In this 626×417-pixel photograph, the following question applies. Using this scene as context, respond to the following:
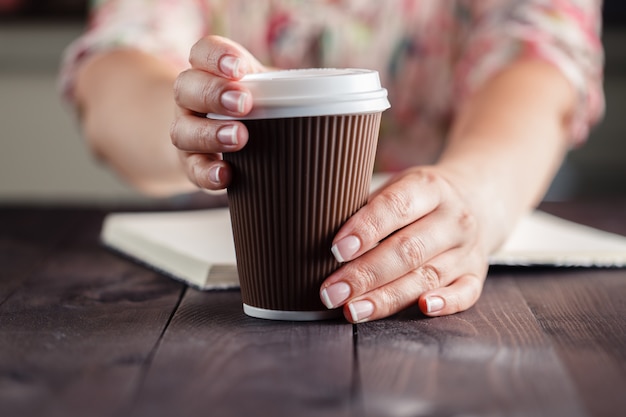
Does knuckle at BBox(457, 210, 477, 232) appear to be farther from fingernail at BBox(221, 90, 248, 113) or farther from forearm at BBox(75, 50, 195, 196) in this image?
forearm at BBox(75, 50, 195, 196)

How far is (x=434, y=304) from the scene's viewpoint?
2.37 ft

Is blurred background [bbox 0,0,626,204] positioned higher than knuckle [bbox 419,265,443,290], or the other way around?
knuckle [bbox 419,265,443,290]

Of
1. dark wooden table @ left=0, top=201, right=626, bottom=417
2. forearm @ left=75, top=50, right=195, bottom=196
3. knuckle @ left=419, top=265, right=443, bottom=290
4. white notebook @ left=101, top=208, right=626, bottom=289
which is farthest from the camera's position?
forearm @ left=75, top=50, right=195, bottom=196

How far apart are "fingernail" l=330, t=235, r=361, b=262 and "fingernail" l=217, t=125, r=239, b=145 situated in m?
0.12

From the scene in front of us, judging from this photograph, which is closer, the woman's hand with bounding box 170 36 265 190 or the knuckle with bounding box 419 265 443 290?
the woman's hand with bounding box 170 36 265 190

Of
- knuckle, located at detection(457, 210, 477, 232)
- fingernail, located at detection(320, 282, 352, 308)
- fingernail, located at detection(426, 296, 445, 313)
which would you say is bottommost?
fingernail, located at detection(426, 296, 445, 313)

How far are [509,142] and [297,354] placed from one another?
1.58 ft

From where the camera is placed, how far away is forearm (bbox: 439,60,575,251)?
2.86ft

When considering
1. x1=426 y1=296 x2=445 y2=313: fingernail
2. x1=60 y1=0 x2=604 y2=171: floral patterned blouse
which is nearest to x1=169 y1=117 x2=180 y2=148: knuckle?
x1=426 y1=296 x2=445 y2=313: fingernail

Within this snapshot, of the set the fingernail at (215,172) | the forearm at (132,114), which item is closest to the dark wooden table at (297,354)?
the fingernail at (215,172)

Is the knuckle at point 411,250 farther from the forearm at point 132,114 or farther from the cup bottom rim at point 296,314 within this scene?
the forearm at point 132,114

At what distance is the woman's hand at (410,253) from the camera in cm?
69

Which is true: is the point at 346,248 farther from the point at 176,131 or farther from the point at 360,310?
the point at 176,131

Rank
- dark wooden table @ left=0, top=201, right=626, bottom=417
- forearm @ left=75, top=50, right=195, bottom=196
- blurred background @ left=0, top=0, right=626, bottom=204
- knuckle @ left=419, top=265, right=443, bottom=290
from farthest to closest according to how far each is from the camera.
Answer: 1. blurred background @ left=0, top=0, right=626, bottom=204
2. forearm @ left=75, top=50, right=195, bottom=196
3. knuckle @ left=419, top=265, right=443, bottom=290
4. dark wooden table @ left=0, top=201, right=626, bottom=417
